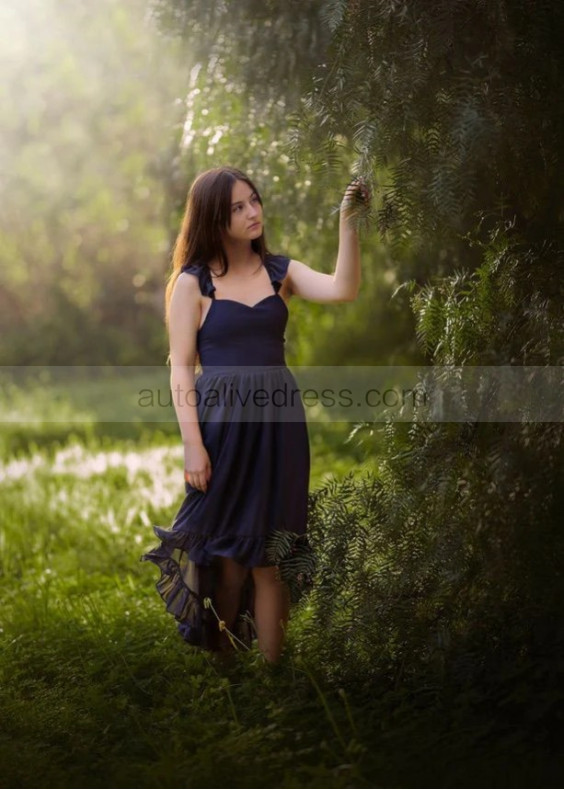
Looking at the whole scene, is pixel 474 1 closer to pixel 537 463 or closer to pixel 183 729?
pixel 537 463

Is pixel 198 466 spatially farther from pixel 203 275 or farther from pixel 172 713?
pixel 172 713

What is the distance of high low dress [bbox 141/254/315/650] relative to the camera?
127 inches

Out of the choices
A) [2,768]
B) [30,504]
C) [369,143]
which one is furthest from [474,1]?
[30,504]

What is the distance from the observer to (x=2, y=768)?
275cm

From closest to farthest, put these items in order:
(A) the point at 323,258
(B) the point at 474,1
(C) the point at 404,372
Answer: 1. (B) the point at 474,1
2. (C) the point at 404,372
3. (A) the point at 323,258

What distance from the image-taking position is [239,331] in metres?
3.27

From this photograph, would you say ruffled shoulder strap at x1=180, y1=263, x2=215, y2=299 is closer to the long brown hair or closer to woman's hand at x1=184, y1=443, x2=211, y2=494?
the long brown hair

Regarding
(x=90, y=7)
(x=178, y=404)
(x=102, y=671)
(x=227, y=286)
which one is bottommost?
(x=102, y=671)

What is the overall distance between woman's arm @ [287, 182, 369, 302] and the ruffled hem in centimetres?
82

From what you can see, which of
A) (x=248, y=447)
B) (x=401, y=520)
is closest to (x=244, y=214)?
(x=248, y=447)

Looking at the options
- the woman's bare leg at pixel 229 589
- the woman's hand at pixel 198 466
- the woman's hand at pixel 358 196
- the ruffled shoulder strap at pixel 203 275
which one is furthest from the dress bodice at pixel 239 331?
the woman's bare leg at pixel 229 589

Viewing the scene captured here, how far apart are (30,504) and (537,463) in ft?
15.8

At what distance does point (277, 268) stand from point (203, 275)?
267mm

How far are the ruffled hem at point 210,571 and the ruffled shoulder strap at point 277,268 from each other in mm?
866
